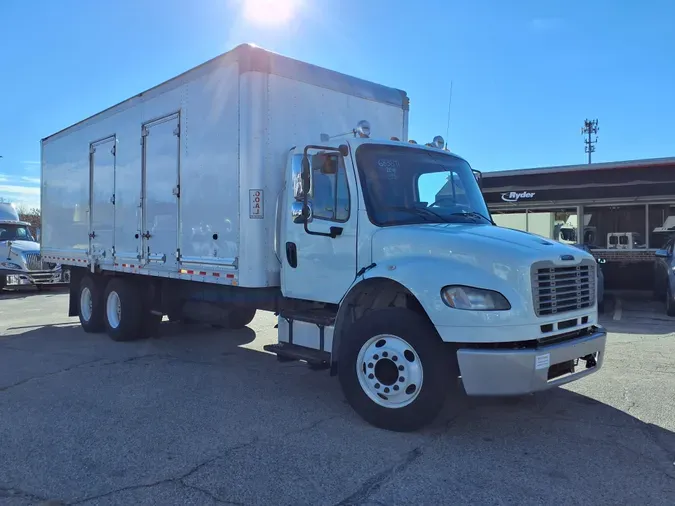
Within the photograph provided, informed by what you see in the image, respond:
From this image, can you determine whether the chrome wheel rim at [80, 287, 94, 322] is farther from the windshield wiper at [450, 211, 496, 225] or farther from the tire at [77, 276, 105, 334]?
the windshield wiper at [450, 211, 496, 225]

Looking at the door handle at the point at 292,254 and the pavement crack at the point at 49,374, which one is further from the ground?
the door handle at the point at 292,254

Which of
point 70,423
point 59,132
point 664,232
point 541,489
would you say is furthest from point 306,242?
point 664,232

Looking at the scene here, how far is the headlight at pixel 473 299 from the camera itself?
435 centimetres

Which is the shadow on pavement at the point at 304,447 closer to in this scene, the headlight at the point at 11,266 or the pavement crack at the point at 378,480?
the pavement crack at the point at 378,480

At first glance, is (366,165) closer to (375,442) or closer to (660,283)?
(375,442)

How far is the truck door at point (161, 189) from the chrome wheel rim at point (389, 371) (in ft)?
12.2

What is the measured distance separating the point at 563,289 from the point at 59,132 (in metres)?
10.0

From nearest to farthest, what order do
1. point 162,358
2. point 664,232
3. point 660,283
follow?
1. point 162,358
2. point 660,283
3. point 664,232

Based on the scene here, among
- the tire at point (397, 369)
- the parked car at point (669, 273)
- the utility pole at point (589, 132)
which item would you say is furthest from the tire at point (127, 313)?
the utility pole at point (589, 132)

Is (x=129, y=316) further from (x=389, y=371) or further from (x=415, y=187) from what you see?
(x=389, y=371)

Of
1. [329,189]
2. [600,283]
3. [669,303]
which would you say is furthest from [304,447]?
[669,303]

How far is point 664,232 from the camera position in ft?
56.3

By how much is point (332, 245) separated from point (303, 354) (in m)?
1.16

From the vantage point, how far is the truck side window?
5.43m
